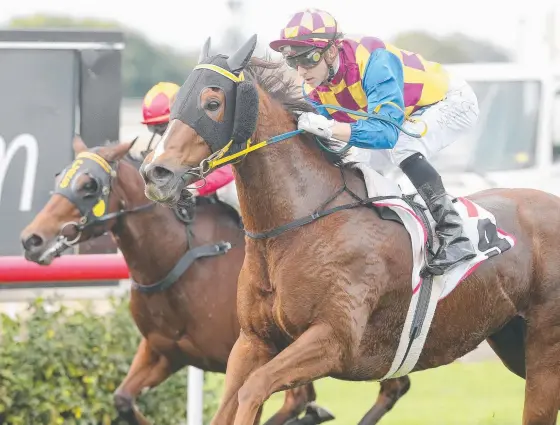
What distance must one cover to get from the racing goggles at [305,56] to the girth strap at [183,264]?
160 centimetres

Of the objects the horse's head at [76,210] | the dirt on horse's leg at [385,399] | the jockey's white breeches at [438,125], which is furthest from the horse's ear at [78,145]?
the dirt on horse's leg at [385,399]

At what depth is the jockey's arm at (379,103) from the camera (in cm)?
415

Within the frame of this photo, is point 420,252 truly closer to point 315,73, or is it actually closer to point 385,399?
point 315,73

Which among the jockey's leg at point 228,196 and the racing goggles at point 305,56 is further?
the jockey's leg at point 228,196

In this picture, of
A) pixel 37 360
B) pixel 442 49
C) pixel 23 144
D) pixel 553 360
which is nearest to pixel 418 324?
pixel 553 360

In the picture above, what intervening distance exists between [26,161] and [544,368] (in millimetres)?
2899

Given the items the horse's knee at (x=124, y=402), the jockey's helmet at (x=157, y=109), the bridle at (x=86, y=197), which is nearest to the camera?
the bridle at (x=86, y=197)

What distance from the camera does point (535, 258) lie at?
4.88 metres


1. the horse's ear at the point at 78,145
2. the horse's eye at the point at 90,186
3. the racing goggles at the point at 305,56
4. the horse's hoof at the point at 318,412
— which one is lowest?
the horse's hoof at the point at 318,412

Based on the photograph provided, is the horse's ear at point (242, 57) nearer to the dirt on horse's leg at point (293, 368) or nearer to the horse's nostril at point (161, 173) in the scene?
the horse's nostril at point (161, 173)

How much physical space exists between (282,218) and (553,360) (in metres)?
1.47

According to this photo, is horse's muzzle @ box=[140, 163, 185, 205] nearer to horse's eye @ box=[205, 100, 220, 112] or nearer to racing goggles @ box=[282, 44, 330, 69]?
horse's eye @ box=[205, 100, 220, 112]

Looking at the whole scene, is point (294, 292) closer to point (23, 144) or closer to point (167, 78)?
point (23, 144)

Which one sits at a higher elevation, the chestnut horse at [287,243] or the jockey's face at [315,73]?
the jockey's face at [315,73]
